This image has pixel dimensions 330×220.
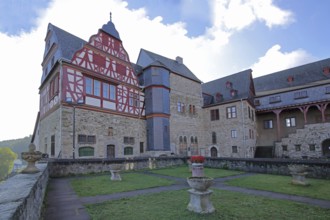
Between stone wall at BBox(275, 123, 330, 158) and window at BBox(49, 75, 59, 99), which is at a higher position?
window at BBox(49, 75, 59, 99)

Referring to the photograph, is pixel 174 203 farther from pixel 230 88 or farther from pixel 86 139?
pixel 230 88

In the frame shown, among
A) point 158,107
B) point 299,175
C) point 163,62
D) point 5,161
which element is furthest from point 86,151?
point 5,161

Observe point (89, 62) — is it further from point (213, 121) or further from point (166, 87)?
point (213, 121)

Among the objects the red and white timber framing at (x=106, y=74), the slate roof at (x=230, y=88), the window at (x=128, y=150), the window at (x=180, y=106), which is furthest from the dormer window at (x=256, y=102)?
the window at (x=128, y=150)

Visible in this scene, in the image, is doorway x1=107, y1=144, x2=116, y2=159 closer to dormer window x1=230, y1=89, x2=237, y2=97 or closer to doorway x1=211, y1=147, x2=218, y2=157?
doorway x1=211, y1=147, x2=218, y2=157

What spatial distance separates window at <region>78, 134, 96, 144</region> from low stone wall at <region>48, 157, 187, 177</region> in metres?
3.94

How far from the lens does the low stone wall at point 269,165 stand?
11439mm

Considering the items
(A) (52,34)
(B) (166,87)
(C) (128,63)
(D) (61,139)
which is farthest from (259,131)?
(A) (52,34)

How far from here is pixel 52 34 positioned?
65.0 feet

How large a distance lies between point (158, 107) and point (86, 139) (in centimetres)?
860

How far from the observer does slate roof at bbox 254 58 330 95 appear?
29141 mm

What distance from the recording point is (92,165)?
1334cm

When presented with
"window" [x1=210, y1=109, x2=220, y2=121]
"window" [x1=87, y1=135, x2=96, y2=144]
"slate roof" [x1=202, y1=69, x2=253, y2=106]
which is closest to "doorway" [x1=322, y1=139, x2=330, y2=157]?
"slate roof" [x1=202, y1=69, x2=253, y2=106]

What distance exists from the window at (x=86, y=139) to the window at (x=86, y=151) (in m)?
0.49
